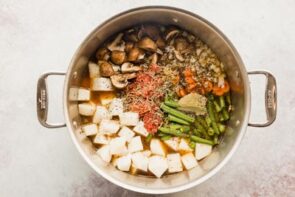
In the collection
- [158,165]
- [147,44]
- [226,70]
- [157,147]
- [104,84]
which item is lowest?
[158,165]

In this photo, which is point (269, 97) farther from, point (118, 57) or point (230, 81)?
point (118, 57)

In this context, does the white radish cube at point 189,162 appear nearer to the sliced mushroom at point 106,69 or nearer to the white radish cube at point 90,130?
the white radish cube at point 90,130

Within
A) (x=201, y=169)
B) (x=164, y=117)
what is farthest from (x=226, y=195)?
(x=164, y=117)

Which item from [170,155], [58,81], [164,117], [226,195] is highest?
[58,81]

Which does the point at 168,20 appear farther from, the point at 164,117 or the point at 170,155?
the point at 170,155

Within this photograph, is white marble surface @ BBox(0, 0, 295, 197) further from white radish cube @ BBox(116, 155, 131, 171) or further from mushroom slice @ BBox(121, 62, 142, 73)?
mushroom slice @ BBox(121, 62, 142, 73)

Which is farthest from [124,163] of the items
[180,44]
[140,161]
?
[180,44]
